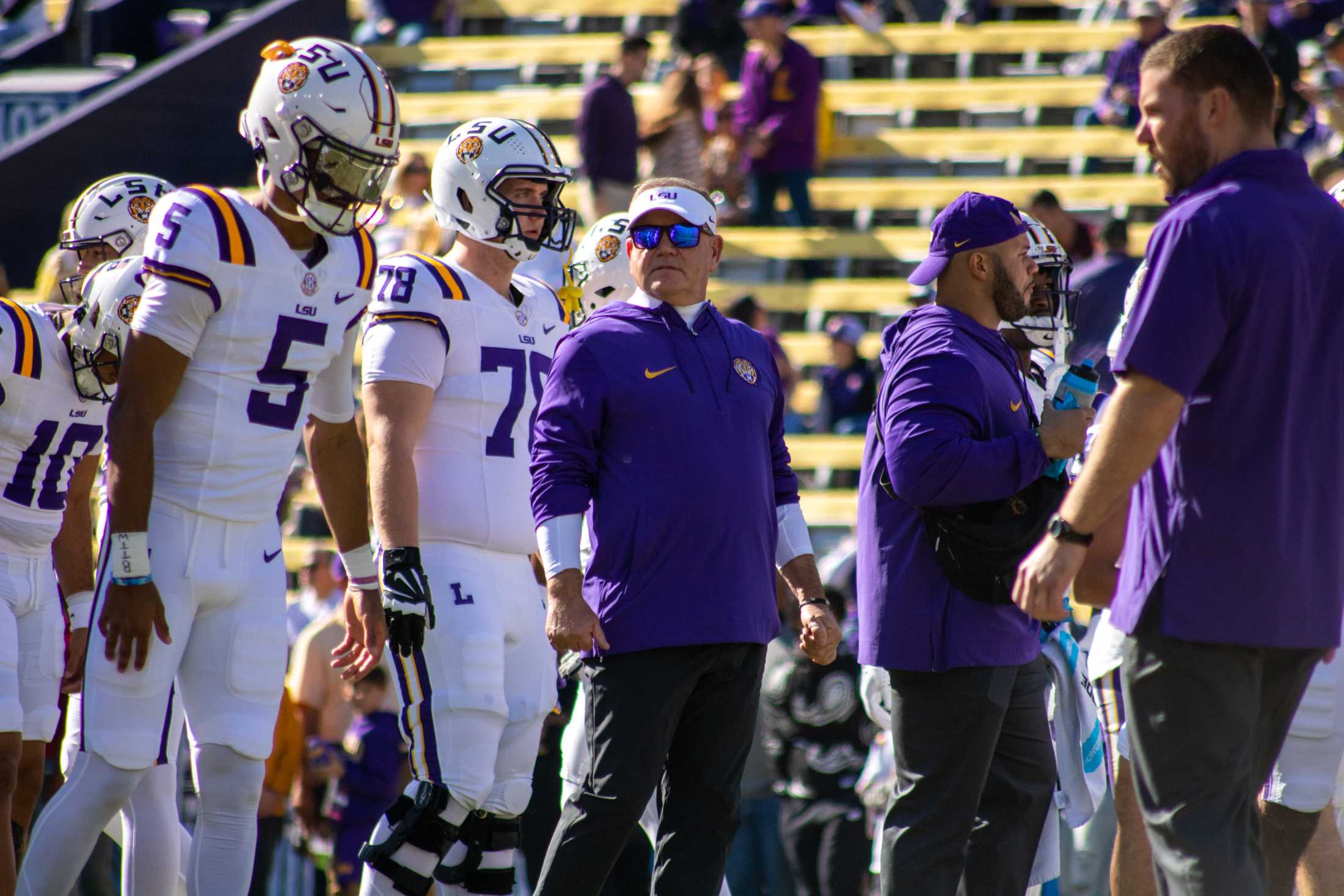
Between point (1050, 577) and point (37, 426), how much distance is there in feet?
9.68

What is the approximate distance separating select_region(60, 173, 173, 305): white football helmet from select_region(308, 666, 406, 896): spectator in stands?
96.7 inches

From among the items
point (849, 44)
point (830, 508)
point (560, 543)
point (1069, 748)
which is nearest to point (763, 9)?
point (849, 44)

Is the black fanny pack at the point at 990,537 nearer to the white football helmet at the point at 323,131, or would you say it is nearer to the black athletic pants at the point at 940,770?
the black athletic pants at the point at 940,770

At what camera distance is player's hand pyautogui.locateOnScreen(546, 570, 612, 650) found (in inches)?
168

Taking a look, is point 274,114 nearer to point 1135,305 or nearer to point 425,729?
point 425,729

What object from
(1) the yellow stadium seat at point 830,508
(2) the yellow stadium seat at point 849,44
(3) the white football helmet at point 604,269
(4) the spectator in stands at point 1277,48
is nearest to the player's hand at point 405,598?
(3) the white football helmet at point 604,269

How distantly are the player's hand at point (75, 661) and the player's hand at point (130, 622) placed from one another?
4.58ft

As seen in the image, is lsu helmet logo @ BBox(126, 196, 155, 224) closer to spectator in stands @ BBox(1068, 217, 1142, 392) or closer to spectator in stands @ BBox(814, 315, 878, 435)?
spectator in stands @ BBox(1068, 217, 1142, 392)

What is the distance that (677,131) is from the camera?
11719 mm

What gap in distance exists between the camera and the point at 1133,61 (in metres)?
12.1

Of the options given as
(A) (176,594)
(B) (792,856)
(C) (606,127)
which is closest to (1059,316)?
(A) (176,594)

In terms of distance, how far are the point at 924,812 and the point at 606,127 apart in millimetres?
8199

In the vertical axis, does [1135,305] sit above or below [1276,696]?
above

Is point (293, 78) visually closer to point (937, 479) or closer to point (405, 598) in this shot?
point (405, 598)
